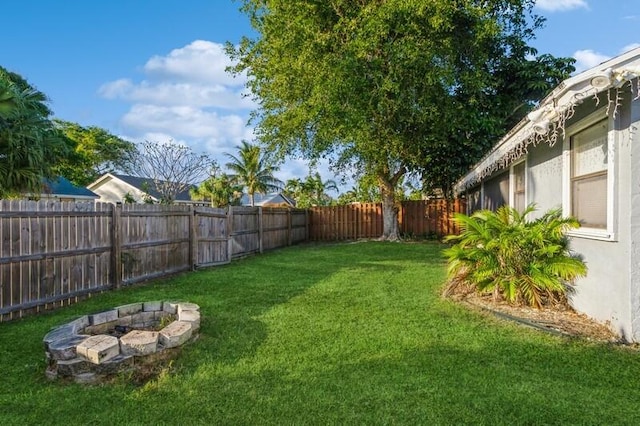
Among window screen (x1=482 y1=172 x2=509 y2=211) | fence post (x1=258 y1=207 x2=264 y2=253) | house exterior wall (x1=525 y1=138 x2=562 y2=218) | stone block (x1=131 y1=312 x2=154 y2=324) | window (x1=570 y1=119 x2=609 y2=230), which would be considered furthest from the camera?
fence post (x1=258 y1=207 x2=264 y2=253)

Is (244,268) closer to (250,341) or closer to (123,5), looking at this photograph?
(250,341)

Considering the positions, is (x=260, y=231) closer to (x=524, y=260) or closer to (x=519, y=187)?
(x=519, y=187)

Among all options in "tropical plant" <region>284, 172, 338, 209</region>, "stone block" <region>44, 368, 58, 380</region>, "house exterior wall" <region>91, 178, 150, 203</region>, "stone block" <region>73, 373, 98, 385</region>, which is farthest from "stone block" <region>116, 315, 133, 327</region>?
"tropical plant" <region>284, 172, 338, 209</region>

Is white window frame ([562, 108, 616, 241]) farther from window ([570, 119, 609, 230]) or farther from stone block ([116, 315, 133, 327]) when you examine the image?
stone block ([116, 315, 133, 327])

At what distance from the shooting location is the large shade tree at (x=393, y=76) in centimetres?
1077

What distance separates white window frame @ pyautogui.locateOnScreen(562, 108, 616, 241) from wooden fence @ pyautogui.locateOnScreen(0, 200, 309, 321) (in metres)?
7.12

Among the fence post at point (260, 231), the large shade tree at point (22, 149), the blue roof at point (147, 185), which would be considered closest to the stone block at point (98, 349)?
the large shade tree at point (22, 149)

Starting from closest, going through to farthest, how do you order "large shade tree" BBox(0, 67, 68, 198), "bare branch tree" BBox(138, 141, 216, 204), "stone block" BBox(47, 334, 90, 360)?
"stone block" BBox(47, 334, 90, 360) → "large shade tree" BBox(0, 67, 68, 198) → "bare branch tree" BBox(138, 141, 216, 204)

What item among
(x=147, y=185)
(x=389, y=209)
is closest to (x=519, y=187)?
(x=389, y=209)

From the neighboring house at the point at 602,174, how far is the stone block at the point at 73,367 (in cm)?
480

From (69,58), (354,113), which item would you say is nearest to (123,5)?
(69,58)

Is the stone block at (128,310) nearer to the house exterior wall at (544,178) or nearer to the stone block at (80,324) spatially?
the stone block at (80,324)

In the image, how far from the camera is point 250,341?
13.4 ft

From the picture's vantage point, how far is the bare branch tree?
63.1 ft
